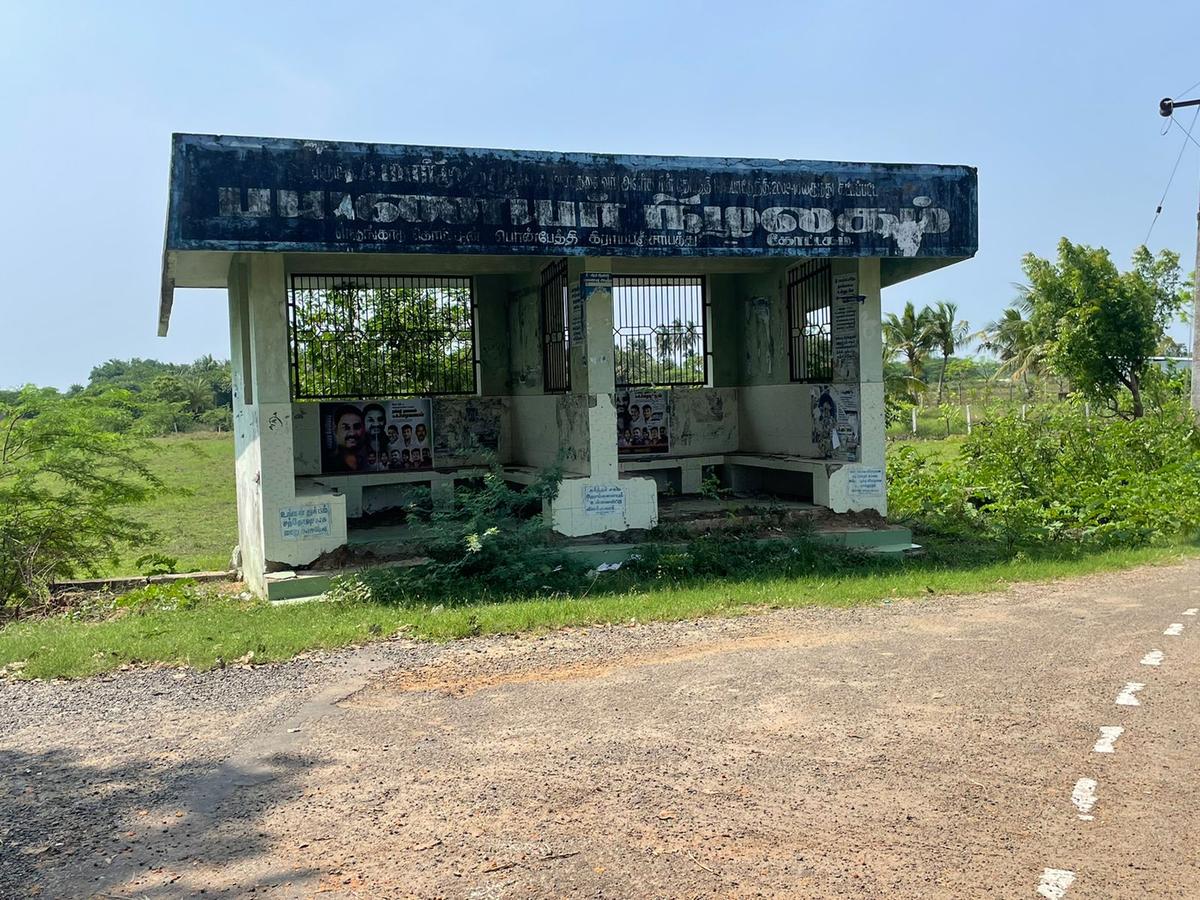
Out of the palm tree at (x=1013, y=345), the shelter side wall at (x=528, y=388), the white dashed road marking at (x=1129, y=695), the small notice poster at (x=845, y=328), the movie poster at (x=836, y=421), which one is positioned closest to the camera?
the white dashed road marking at (x=1129, y=695)

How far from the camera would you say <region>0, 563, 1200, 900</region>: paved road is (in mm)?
4352

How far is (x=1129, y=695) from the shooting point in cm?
654

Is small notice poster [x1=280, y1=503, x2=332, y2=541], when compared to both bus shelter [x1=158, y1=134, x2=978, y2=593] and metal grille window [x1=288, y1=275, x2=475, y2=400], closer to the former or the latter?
bus shelter [x1=158, y1=134, x2=978, y2=593]

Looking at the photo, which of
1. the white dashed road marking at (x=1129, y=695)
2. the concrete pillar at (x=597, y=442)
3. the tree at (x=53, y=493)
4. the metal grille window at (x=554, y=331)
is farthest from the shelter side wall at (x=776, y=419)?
the tree at (x=53, y=493)

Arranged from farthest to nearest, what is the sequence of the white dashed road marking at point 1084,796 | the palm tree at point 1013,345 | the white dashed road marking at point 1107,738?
the palm tree at point 1013,345, the white dashed road marking at point 1107,738, the white dashed road marking at point 1084,796

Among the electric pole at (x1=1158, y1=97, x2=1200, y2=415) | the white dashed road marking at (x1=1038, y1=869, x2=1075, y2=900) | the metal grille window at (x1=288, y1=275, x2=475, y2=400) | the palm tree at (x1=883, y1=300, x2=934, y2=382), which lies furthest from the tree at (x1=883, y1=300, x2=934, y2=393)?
the white dashed road marking at (x1=1038, y1=869, x2=1075, y2=900)

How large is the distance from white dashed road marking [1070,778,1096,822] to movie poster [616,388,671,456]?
1124 centimetres

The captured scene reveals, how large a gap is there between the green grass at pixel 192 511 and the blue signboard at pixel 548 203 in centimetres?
415

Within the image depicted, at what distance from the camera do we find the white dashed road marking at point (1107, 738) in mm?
5578

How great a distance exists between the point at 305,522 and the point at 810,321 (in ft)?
23.8

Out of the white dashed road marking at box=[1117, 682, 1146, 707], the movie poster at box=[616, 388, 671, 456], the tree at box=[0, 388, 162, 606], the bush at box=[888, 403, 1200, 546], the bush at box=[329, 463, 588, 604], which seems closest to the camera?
the white dashed road marking at box=[1117, 682, 1146, 707]

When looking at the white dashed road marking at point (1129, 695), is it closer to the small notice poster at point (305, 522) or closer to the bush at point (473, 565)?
Answer: the bush at point (473, 565)

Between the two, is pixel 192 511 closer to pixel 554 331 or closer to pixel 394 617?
pixel 554 331

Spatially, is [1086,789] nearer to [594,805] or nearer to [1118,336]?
[594,805]
